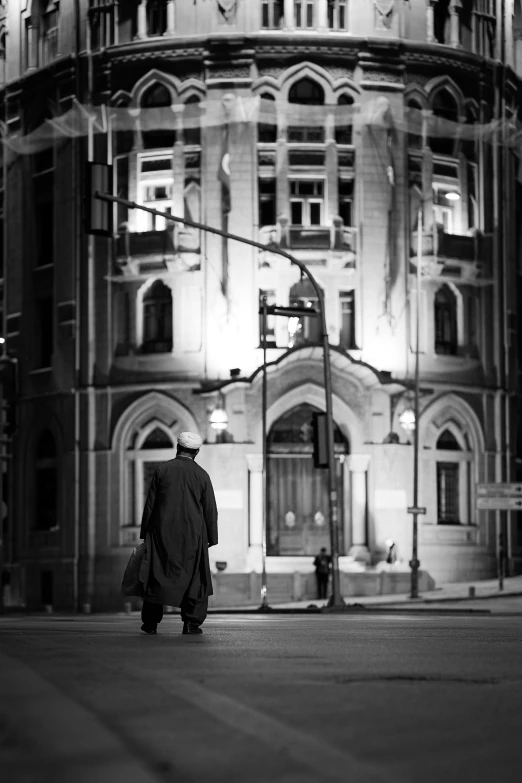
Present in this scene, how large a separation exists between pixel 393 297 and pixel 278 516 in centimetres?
731

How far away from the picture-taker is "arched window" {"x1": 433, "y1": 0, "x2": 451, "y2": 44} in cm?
5431

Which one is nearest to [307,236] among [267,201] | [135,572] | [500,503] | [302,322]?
[267,201]

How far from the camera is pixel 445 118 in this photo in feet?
177

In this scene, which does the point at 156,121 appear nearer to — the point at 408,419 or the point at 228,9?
the point at 228,9

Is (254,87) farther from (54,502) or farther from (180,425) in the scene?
(54,502)

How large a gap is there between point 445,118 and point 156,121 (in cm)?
885

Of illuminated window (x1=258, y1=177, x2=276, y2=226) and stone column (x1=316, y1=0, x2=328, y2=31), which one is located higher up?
stone column (x1=316, y1=0, x2=328, y2=31)

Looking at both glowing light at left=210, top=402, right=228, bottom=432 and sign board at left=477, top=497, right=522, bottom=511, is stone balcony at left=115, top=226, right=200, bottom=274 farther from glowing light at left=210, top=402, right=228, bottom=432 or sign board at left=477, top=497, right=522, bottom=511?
sign board at left=477, top=497, right=522, bottom=511

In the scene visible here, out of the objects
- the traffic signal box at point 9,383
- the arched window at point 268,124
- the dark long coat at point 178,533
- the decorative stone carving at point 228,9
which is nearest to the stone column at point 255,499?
the traffic signal box at point 9,383

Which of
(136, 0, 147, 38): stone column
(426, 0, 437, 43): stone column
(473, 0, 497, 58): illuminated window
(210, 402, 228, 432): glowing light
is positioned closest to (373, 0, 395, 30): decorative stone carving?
(426, 0, 437, 43): stone column

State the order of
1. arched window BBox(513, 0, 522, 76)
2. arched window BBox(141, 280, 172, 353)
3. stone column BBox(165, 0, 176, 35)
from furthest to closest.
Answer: arched window BBox(513, 0, 522, 76), stone column BBox(165, 0, 176, 35), arched window BBox(141, 280, 172, 353)

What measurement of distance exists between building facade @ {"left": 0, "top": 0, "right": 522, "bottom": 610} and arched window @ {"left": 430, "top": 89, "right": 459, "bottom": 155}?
2.7 inches

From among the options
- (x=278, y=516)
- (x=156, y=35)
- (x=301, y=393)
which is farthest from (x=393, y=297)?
(x=156, y=35)

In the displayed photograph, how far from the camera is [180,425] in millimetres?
52094
